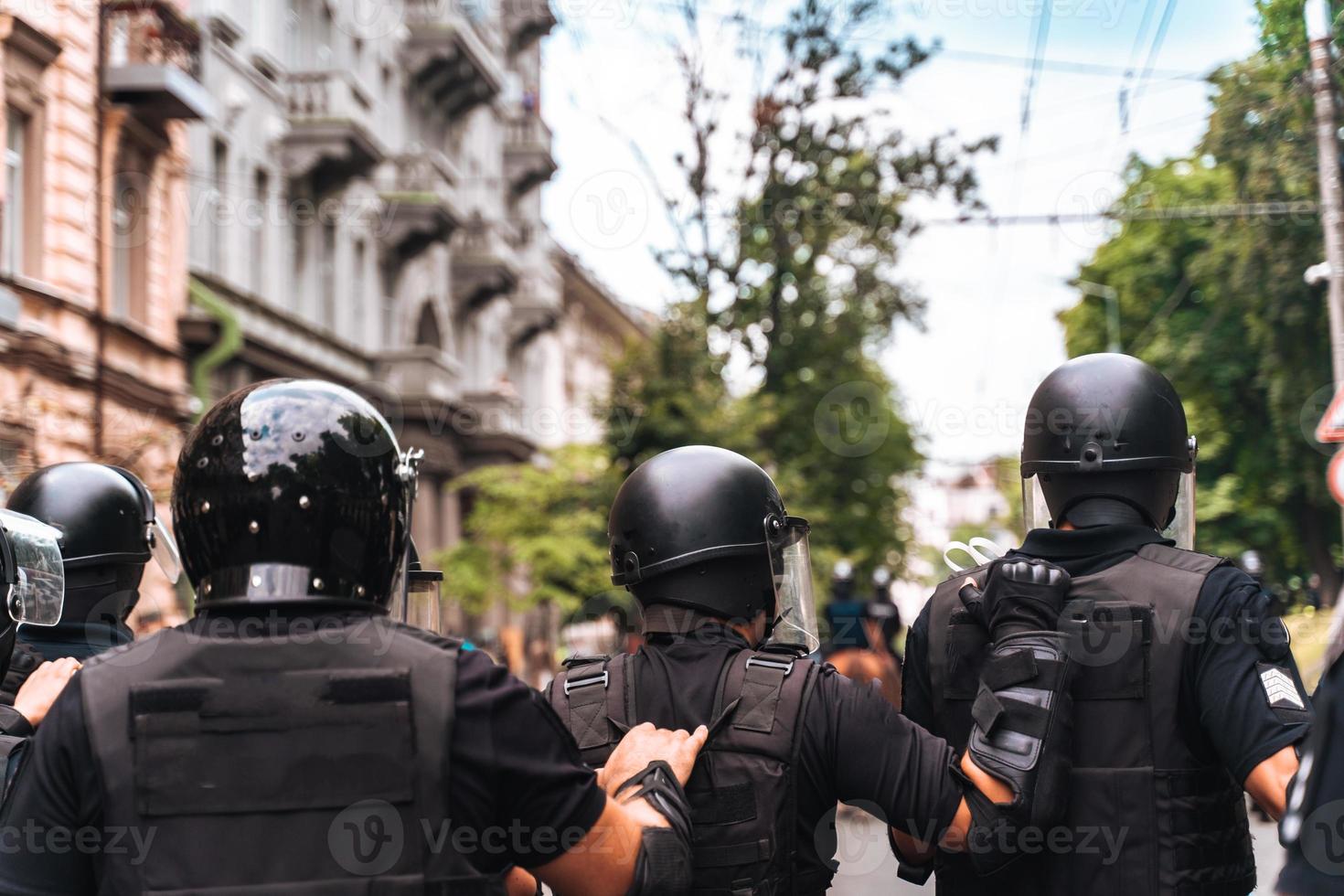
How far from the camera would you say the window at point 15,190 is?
14867mm

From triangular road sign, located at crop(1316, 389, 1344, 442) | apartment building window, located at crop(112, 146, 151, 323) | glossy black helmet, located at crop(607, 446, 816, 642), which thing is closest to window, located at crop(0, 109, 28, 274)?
apartment building window, located at crop(112, 146, 151, 323)

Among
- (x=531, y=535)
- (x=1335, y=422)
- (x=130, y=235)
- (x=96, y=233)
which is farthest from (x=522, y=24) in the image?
(x=1335, y=422)

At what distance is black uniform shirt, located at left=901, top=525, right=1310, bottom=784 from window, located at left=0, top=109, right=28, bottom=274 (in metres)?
13.7

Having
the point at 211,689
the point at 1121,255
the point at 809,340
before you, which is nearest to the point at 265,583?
the point at 211,689

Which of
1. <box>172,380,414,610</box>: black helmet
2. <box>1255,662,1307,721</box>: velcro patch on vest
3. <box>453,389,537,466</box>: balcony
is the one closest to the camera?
<box>172,380,414,610</box>: black helmet

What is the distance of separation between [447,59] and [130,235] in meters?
12.4

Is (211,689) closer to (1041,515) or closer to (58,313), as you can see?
(1041,515)

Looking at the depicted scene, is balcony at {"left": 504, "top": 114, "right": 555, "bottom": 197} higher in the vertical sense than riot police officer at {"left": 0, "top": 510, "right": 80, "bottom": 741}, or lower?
higher

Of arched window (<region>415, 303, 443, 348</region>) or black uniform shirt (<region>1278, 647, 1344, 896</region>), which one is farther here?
arched window (<region>415, 303, 443, 348</region>)

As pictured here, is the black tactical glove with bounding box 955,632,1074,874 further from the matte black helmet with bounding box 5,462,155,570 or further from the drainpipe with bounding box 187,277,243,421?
the drainpipe with bounding box 187,277,243,421

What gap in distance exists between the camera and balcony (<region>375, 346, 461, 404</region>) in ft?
85.8

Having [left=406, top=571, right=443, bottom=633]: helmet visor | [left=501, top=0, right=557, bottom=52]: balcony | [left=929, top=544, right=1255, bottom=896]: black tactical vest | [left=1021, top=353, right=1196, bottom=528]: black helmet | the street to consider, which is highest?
[left=501, top=0, right=557, bottom=52]: balcony

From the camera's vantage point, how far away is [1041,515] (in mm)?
3525

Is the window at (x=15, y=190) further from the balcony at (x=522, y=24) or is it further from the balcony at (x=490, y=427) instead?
the balcony at (x=522, y=24)
